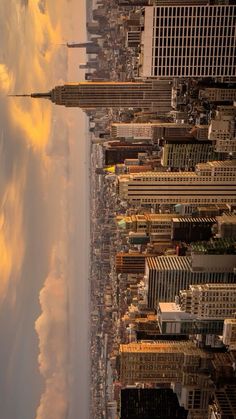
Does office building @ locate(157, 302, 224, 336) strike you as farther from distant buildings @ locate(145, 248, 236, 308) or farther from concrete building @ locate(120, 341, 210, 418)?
concrete building @ locate(120, 341, 210, 418)

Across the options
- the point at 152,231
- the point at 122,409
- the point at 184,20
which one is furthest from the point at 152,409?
the point at 184,20

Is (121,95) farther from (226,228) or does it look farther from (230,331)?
(230,331)

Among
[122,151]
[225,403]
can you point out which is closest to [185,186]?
[122,151]

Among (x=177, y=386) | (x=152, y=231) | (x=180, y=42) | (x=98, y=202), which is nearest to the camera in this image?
(x=180, y=42)

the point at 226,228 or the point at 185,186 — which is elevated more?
the point at 185,186

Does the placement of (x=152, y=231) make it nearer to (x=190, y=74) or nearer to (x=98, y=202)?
(x=98, y=202)

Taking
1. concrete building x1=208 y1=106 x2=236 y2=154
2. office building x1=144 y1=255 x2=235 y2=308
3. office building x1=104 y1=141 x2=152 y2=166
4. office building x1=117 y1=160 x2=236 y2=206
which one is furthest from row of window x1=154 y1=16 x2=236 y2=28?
office building x1=104 y1=141 x2=152 y2=166

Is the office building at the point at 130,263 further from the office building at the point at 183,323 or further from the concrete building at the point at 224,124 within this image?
the concrete building at the point at 224,124

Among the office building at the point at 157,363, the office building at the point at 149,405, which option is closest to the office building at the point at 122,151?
the office building at the point at 157,363
